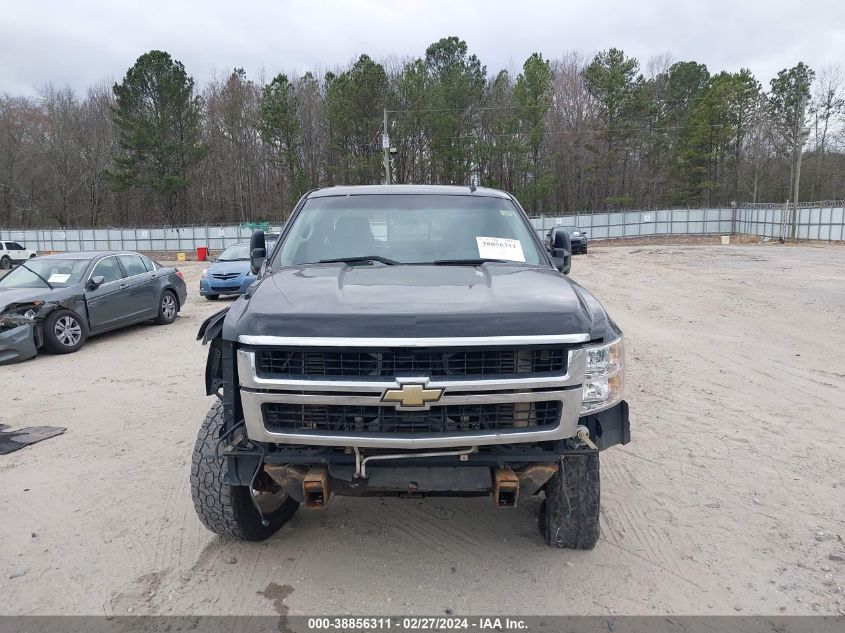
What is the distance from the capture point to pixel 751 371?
720cm

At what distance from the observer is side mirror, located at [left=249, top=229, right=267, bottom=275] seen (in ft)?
14.5

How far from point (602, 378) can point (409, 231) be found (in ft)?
5.98

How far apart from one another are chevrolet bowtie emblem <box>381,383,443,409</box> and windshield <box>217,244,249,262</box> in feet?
48.1

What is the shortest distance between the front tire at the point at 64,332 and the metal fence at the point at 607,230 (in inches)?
1129

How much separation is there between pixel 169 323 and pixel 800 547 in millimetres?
11322

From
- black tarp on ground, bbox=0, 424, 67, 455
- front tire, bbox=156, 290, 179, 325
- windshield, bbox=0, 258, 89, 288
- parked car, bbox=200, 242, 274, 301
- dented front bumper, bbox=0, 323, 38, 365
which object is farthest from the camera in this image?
parked car, bbox=200, 242, 274, 301

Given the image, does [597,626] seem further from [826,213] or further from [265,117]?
[265,117]

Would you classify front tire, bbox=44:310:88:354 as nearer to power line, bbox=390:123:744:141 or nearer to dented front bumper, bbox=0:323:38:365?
dented front bumper, bbox=0:323:38:365

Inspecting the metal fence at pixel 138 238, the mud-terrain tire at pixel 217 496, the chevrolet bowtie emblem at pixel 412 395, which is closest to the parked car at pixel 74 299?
the mud-terrain tire at pixel 217 496

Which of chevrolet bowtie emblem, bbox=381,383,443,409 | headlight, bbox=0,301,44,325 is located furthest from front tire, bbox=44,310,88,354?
chevrolet bowtie emblem, bbox=381,383,443,409

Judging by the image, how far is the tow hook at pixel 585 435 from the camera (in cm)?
287

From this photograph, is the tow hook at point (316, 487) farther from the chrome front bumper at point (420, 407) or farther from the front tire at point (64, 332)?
the front tire at point (64, 332)

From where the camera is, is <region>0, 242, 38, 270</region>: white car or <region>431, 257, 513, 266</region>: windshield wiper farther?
<region>0, 242, 38, 270</region>: white car

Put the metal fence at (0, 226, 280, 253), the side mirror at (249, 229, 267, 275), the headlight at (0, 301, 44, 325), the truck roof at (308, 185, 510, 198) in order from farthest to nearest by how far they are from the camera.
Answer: the metal fence at (0, 226, 280, 253)
the headlight at (0, 301, 44, 325)
the truck roof at (308, 185, 510, 198)
the side mirror at (249, 229, 267, 275)
